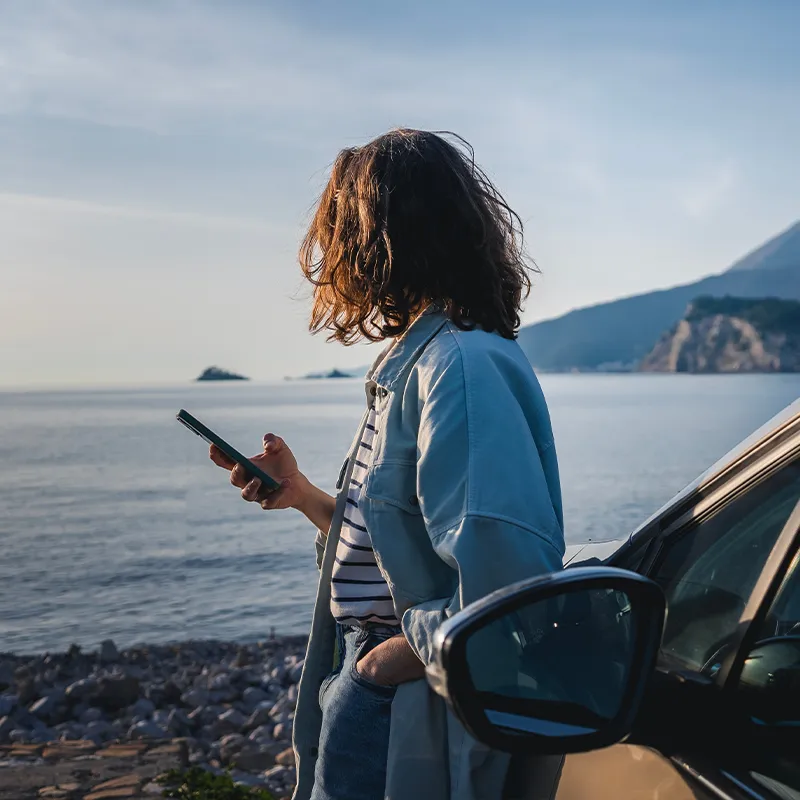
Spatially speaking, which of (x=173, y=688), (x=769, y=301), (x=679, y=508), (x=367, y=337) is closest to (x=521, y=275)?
(x=367, y=337)

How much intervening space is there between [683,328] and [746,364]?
11869mm

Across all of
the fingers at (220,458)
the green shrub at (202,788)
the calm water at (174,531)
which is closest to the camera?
the fingers at (220,458)

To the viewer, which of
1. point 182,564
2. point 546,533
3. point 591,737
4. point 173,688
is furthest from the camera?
point 182,564

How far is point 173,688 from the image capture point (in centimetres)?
870

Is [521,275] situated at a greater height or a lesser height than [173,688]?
greater

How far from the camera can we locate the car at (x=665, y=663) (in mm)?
1346

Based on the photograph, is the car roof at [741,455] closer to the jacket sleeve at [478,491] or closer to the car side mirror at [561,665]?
the jacket sleeve at [478,491]

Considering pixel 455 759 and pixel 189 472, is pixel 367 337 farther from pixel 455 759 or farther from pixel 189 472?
pixel 189 472

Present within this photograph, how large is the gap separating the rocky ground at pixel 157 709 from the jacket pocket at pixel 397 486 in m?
3.78

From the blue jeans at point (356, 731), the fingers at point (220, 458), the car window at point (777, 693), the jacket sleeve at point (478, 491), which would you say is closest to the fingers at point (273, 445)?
the fingers at point (220, 458)

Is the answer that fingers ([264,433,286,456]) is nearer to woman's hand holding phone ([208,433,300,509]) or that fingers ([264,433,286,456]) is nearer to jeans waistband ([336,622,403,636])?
woman's hand holding phone ([208,433,300,509])

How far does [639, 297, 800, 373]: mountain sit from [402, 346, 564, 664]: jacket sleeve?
144 meters

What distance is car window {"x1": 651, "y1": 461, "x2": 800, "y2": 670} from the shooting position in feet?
4.89

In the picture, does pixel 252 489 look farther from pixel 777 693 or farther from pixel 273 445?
pixel 777 693
